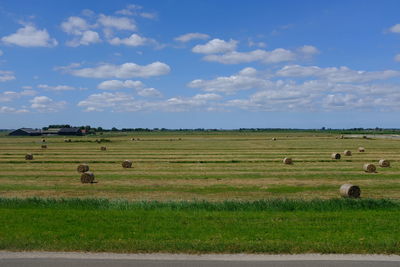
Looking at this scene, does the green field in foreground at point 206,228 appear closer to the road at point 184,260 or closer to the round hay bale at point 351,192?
the road at point 184,260

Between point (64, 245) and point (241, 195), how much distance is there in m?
12.8

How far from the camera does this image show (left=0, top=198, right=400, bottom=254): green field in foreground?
927cm

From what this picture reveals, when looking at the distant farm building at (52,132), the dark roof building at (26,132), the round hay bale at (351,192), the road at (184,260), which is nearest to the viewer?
the road at (184,260)

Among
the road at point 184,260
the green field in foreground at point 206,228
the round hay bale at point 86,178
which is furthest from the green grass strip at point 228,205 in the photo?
the round hay bale at point 86,178

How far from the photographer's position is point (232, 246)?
932cm

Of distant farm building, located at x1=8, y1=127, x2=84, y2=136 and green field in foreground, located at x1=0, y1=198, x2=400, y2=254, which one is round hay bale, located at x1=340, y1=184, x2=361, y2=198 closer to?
green field in foreground, located at x1=0, y1=198, x2=400, y2=254

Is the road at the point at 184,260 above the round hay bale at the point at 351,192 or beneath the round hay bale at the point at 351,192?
above

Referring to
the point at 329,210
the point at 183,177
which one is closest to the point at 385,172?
the point at 183,177

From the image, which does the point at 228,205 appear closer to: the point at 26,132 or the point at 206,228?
the point at 206,228

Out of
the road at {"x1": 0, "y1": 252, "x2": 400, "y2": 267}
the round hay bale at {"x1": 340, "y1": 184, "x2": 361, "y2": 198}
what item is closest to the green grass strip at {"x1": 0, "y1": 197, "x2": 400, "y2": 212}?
the round hay bale at {"x1": 340, "y1": 184, "x2": 361, "y2": 198}

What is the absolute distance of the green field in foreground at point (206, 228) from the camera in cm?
927

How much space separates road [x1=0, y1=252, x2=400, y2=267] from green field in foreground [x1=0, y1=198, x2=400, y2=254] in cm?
37

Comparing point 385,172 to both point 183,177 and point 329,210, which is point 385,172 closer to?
point 183,177

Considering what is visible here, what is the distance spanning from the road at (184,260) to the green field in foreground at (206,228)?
368mm
